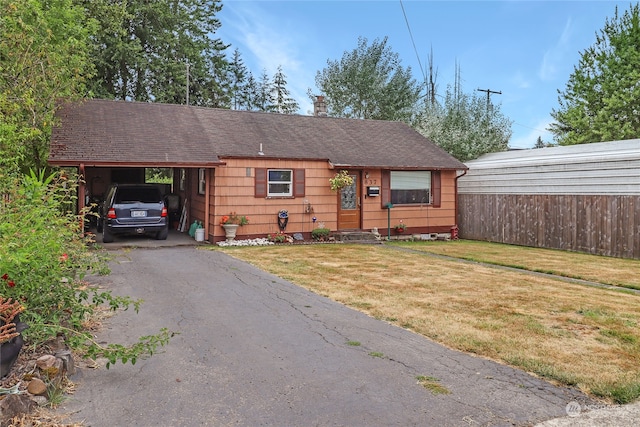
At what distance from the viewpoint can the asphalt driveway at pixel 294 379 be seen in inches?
132

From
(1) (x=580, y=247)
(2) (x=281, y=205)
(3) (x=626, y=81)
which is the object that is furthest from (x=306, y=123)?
(3) (x=626, y=81)

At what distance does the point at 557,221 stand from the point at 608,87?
55.5ft

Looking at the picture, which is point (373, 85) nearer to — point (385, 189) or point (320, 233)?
point (385, 189)

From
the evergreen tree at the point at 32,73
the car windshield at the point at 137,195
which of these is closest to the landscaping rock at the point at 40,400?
the evergreen tree at the point at 32,73

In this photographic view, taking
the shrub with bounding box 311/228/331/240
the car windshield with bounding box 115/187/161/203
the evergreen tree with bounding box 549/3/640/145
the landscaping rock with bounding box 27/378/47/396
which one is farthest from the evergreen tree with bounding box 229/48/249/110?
the landscaping rock with bounding box 27/378/47/396

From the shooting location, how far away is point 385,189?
1667 centimetres

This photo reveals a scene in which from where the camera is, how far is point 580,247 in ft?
46.5

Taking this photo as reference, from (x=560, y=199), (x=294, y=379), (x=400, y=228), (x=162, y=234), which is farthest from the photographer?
(x=400, y=228)

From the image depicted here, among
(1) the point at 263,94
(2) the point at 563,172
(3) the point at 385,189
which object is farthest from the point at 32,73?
(1) the point at 263,94

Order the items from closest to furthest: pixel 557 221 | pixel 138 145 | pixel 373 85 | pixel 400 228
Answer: pixel 138 145, pixel 557 221, pixel 400 228, pixel 373 85

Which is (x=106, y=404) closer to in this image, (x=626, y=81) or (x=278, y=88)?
(x=626, y=81)

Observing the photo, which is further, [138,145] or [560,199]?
[560,199]

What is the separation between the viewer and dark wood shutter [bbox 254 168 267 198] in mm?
14523

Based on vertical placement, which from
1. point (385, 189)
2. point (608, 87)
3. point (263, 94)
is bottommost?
point (385, 189)
